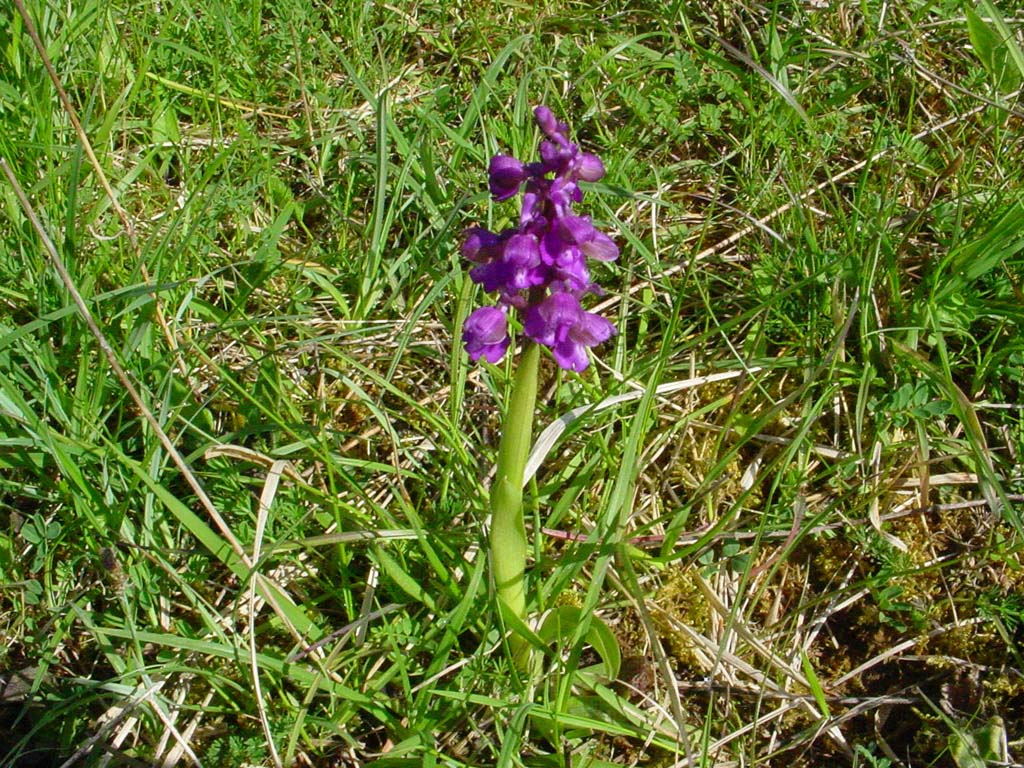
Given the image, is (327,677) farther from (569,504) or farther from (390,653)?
(569,504)

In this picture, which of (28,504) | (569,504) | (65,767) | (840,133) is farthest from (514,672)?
(840,133)

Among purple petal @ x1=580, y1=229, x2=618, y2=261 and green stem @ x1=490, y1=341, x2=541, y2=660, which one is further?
green stem @ x1=490, y1=341, x2=541, y2=660

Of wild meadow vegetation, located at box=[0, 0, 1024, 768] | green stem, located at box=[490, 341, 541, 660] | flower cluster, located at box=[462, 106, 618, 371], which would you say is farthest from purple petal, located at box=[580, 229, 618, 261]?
wild meadow vegetation, located at box=[0, 0, 1024, 768]

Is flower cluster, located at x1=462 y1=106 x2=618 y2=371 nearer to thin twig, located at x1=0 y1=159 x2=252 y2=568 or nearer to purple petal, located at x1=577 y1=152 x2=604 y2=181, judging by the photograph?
purple petal, located at x1=577 y1=152 x2=604 y2=181

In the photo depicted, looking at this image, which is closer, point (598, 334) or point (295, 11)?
point (598, 334)

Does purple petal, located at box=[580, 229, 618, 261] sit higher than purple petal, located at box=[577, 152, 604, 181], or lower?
lower

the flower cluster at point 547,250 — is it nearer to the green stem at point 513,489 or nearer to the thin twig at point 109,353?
the green stem at point 513,489
